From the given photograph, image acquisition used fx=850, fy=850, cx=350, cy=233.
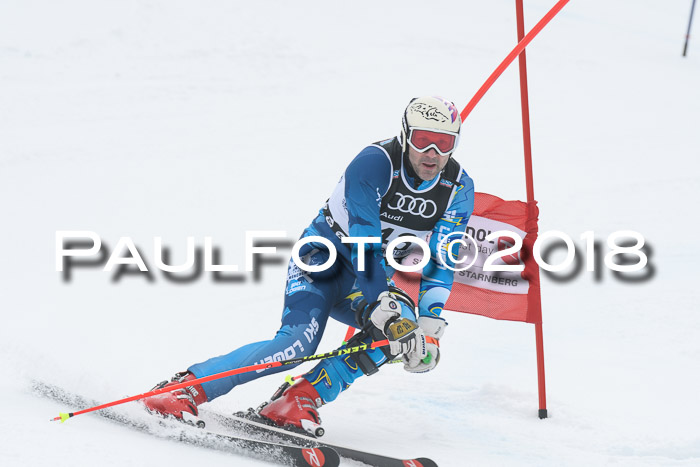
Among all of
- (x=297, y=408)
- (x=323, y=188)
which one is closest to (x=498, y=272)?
(x=297, y=408)

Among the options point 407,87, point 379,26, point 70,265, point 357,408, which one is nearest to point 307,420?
point 357,408

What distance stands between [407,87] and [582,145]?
3021 mm

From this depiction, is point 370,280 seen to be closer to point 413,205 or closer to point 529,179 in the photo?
point 413,205

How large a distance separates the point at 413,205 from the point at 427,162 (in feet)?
0.93

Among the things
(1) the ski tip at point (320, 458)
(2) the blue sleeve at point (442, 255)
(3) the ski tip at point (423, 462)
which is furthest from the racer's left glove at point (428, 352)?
(1) the ski tip at point (320, 458)

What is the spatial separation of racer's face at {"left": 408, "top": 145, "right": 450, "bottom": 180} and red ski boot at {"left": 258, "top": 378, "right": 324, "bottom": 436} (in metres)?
1.25

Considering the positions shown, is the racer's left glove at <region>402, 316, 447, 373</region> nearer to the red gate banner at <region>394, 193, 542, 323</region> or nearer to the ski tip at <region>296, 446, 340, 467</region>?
the ski tip at <region>296, 446, 340, 467</region>

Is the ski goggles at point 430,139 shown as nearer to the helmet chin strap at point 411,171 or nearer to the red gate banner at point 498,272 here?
the helmet chin strap at point 411,171

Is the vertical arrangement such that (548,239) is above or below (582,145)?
below

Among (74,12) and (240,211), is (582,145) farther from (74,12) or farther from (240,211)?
(74,12)

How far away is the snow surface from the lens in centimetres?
479

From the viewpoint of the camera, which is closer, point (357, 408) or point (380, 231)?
point (380, 231)

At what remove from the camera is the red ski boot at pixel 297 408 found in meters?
4.23

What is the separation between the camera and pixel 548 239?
8.30m
